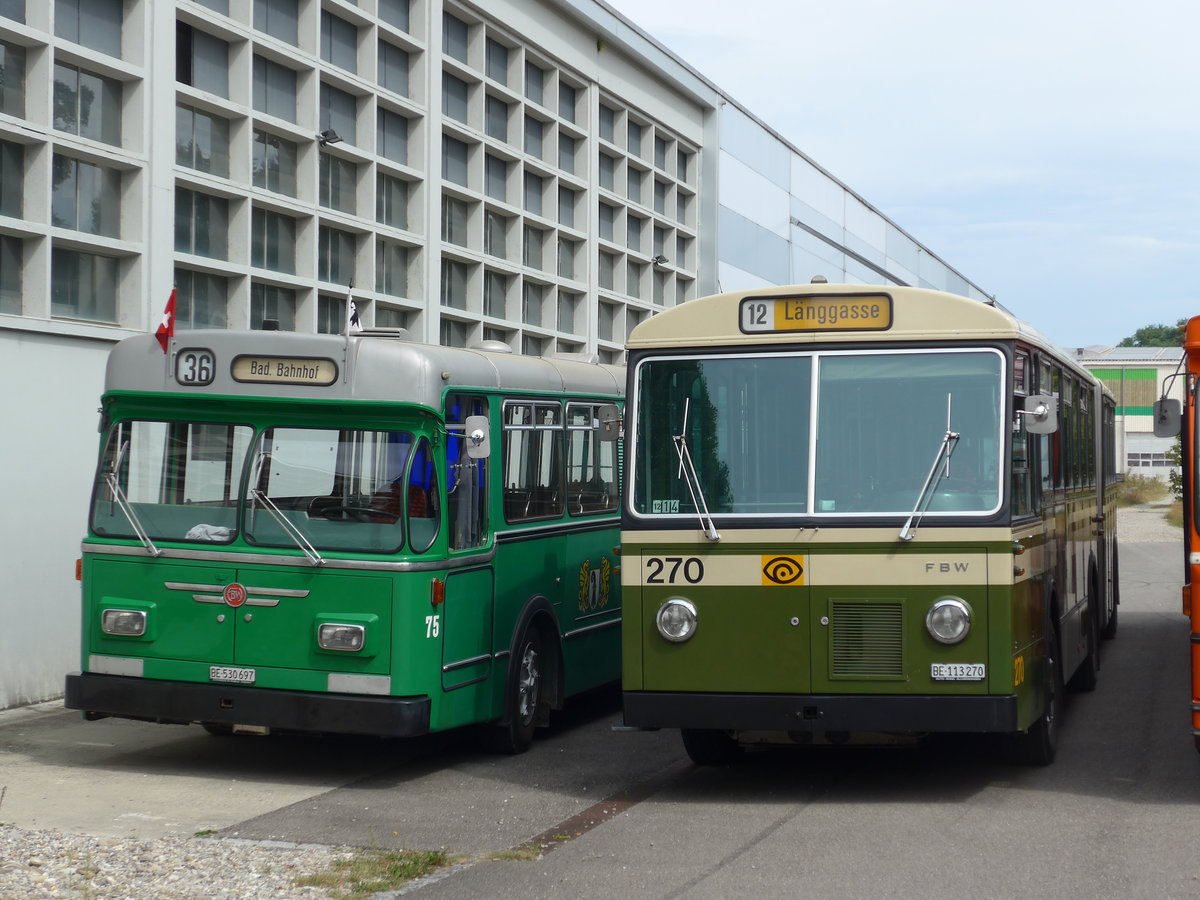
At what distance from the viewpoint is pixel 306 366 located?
9695 mm

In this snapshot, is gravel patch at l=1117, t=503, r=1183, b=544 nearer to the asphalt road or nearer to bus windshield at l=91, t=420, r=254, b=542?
the asphalt road

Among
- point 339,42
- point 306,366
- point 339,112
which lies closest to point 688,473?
point 306,366

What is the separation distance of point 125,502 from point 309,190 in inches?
→ 296

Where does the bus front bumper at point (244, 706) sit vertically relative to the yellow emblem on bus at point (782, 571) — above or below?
below

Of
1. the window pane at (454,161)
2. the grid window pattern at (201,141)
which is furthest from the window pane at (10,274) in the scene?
the window pane at (454,161)

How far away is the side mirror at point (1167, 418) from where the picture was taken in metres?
9.35

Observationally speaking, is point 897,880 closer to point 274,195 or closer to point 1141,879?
point 1141,879

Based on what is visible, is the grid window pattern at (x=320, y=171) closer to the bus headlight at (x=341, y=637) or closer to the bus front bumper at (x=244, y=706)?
the bus front bumper at (x=244, y=706)

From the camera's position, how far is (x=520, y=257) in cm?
2170

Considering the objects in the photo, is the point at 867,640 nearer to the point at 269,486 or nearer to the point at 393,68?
the point at 269,486

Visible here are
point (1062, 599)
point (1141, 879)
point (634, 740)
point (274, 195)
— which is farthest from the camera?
point (274, 195)

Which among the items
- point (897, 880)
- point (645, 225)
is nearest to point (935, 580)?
point (897, 880)

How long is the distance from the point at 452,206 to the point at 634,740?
413 inches

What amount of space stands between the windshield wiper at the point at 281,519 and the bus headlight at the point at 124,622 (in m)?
1.06
